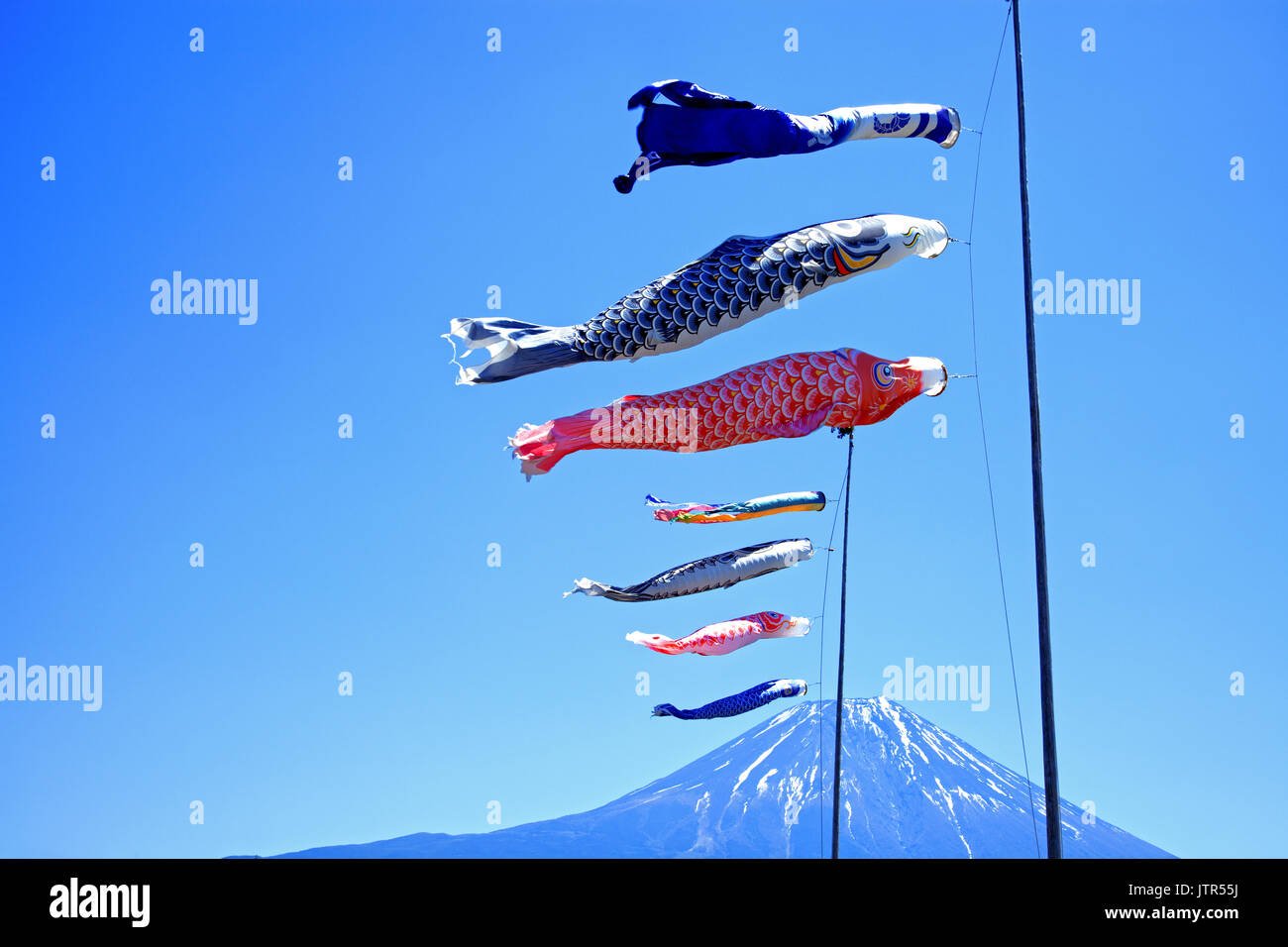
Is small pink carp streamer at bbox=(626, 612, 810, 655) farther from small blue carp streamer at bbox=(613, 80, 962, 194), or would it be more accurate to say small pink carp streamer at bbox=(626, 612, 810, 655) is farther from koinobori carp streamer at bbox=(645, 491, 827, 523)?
small blue carp streamer at bbox=(613, 80, 962, 194)

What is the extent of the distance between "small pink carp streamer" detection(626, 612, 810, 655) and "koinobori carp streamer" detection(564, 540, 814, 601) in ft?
7.71

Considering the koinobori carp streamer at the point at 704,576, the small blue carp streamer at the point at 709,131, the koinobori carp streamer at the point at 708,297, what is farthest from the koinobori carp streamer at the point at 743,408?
the koinobori carp streamer at the point at 704,576

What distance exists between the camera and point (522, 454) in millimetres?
19109

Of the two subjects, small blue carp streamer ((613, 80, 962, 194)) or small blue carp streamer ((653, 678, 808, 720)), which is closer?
small blue carp streamer ((613, 80, 962, 194))

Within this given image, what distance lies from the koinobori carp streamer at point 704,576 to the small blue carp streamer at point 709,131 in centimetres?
904

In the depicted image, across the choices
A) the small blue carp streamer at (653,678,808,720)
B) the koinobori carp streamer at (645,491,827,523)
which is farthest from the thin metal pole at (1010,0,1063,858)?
the small blue carp streamer at (653,678,808,720)

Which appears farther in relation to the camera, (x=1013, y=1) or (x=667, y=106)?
(x=1013, y=1)

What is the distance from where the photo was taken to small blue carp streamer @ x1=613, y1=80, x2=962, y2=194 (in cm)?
1708

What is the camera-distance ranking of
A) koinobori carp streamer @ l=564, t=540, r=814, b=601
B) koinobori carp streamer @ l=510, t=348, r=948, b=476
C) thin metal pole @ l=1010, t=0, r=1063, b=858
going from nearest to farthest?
thin metal pole @ l=1010, t=0, r=1063, b=858 → koinobori carp streamer @ l=510, t=348, r=948, b=476 → koinobori carp streamer @ l=564, t=540, r=814, b=601

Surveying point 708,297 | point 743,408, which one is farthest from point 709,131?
point 743,408
